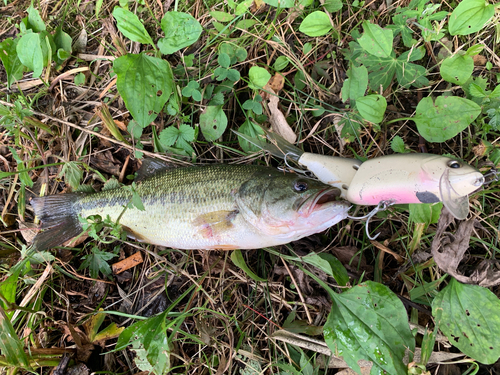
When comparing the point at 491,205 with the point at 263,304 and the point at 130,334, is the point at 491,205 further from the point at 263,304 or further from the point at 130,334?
the point at 130,334

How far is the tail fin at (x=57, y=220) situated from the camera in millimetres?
3219

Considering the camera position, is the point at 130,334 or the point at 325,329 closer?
the point at 325,329

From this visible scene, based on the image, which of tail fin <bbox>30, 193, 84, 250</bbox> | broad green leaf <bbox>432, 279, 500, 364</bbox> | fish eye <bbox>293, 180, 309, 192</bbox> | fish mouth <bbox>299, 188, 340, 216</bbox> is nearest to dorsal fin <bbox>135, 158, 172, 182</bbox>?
tail fin <bbox>30, 193, 84, 250</bbox>

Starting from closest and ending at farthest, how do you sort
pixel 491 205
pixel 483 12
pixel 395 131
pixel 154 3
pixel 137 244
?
pixel 483 12 < pixel 491 205 < pixel 395 131 < pixel 137 244 < pixel 154 3

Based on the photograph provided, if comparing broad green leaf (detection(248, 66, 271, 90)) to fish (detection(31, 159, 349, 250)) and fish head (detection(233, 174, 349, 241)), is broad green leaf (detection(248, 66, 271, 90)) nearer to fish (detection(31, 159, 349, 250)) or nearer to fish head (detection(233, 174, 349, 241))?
fish (detection(31, 159, 349, 250))

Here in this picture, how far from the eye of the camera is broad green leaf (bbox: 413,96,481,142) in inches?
103

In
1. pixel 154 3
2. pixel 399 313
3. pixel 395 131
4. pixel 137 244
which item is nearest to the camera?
pixel 399 313

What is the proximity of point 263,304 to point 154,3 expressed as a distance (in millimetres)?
3706

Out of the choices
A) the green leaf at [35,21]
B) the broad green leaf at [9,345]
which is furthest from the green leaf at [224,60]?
the broad green leaf at [9,345]

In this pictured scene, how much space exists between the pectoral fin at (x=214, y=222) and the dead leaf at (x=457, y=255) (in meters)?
1.75

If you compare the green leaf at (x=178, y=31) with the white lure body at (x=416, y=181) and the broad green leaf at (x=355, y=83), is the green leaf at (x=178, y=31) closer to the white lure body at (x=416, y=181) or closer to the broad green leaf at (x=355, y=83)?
the broad green leaf at (x=355, y=83)

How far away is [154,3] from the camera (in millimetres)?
3615

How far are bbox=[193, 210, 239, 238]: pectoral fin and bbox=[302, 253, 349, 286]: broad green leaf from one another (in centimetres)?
77

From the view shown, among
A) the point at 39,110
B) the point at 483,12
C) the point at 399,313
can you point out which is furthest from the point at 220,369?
the point at 483,12
